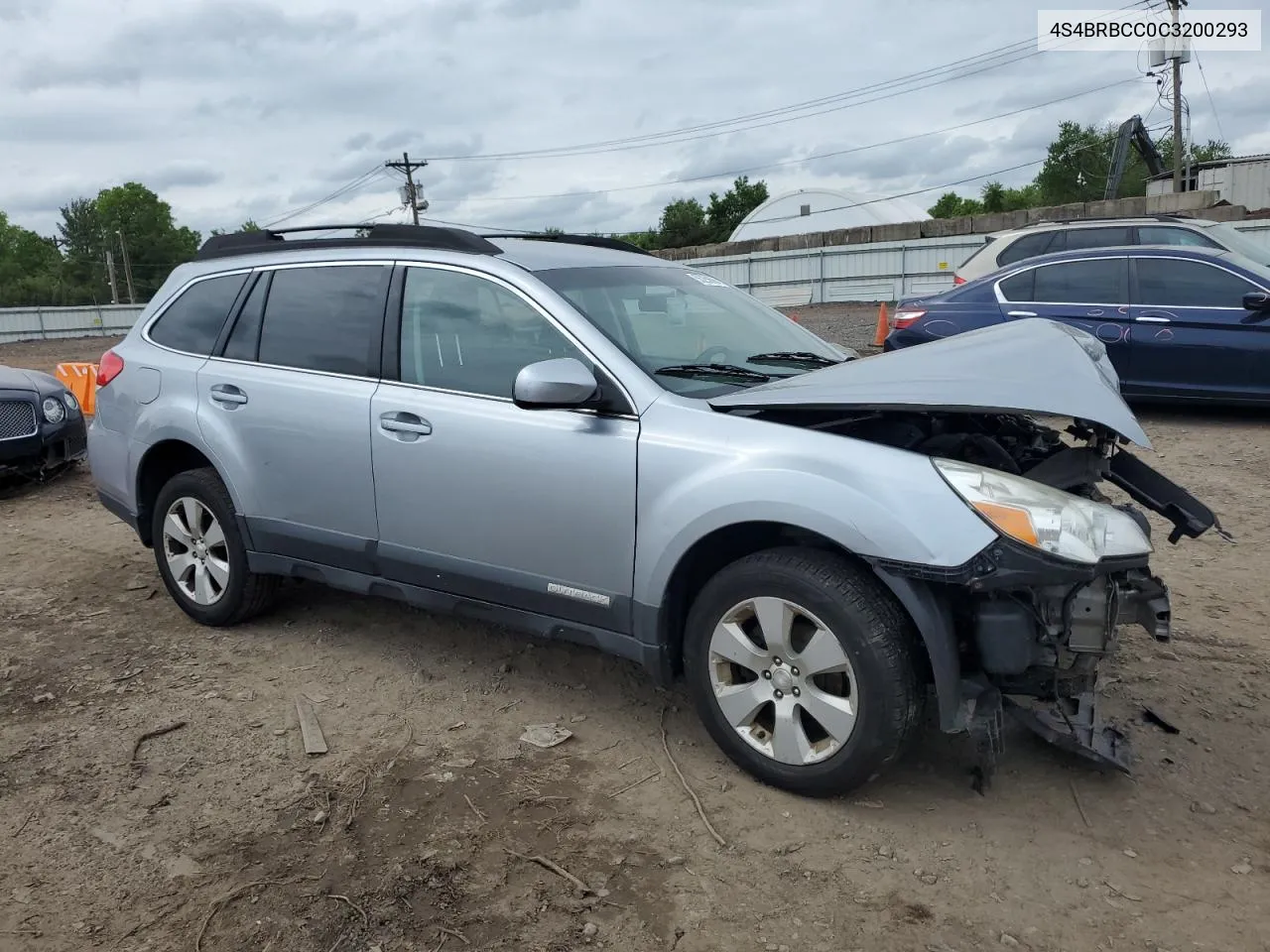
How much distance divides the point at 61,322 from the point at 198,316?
113ft

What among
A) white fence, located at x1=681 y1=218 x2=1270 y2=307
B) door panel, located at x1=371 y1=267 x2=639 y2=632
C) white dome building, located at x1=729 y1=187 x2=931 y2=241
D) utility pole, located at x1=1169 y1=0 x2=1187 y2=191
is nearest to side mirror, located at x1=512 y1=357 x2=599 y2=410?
door panel, located at x1=371 y1=267 x2=639 y2=632

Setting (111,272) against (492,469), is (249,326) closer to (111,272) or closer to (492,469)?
(492,469)

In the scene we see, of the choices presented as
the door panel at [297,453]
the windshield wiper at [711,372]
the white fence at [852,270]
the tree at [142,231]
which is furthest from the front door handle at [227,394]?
the tree at [142,231]

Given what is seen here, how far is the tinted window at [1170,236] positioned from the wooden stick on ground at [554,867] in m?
10.4

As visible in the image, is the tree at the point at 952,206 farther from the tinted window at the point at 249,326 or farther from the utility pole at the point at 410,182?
the tinted window at the point at 249,326

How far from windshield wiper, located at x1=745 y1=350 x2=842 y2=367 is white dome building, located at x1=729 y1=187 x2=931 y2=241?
150 feet

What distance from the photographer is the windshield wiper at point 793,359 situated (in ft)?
13.3

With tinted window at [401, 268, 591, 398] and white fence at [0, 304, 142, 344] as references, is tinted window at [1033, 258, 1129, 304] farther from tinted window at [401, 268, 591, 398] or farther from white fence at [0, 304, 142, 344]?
white fence at [0, 304, 142, 344]

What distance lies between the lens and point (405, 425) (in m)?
3.89

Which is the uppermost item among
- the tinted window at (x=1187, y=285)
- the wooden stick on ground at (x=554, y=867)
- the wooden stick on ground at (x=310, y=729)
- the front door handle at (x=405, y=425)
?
the tinted window at (x=1187, y=285)

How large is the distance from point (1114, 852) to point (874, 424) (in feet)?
4.82

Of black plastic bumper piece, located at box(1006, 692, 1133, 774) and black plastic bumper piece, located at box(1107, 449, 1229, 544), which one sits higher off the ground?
black plastic bumper piece, located at box(1107, 449, 1229, 544)

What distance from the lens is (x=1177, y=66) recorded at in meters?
32.0

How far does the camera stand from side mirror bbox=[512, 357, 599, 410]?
3.30 metres
